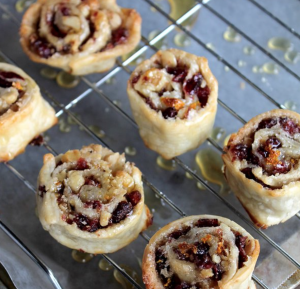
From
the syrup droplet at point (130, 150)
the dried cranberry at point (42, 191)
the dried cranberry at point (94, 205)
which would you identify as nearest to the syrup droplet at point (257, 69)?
the syrup droplet at point (130, 150)

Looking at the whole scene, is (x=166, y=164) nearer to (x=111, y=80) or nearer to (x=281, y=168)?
(x=111, y=80)

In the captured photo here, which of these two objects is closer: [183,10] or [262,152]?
[262,152]

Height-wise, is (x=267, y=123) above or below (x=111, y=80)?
above

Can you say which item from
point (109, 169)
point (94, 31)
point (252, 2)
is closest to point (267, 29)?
point (252, 2)

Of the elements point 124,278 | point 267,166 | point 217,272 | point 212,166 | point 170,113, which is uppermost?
Result: point 170,113

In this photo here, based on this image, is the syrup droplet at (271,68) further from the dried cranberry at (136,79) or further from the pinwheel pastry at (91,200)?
the pinwheel pastry at (91,200)

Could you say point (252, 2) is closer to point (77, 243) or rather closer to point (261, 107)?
point (261, 107)

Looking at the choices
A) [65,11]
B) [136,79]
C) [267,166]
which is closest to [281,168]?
[267,166]
